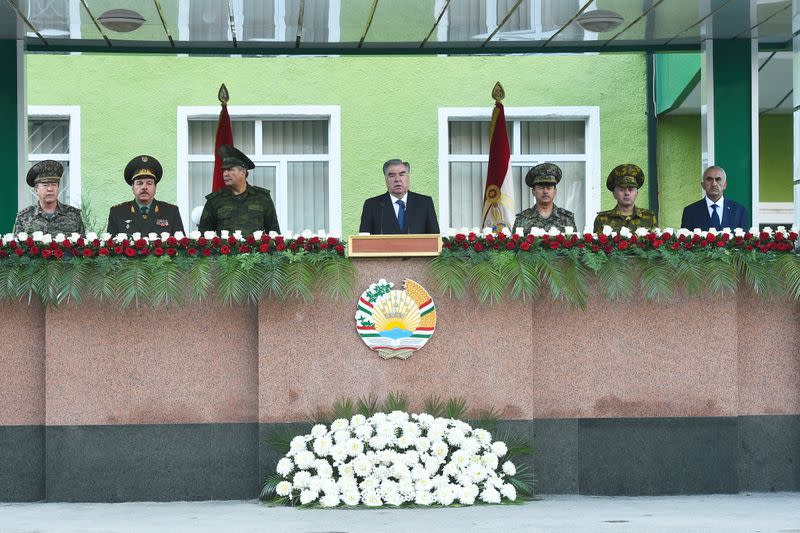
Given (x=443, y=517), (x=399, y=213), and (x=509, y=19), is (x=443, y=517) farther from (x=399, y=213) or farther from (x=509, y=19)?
(x=509, y=19)

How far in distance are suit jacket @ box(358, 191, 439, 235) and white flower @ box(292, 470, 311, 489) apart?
1907 millimetres

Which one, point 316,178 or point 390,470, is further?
point 316,178

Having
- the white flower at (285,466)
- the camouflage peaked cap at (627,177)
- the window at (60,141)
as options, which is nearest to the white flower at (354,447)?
the white flower at (285,466)

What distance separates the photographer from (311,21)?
11773 mm

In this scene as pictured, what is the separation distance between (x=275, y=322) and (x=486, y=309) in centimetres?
128

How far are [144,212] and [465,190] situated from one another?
23.8ft

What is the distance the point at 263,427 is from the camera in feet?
28.1

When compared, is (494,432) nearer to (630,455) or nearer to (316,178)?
(630,455)

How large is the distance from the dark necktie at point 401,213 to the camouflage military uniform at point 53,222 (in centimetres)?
207

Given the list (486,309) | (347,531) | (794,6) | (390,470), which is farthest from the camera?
(794,6)

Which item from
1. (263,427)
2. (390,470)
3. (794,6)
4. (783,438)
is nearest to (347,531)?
(390,470)

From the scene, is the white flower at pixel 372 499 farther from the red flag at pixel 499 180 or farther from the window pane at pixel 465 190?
the window pane at pixel 465 190

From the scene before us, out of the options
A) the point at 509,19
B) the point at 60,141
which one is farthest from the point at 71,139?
the point at 509,19

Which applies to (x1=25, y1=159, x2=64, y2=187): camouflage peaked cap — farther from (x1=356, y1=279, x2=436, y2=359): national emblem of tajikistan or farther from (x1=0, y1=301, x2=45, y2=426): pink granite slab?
(x1=356, y1=279, x2=436, y2=359): national emblem of tajikistan
